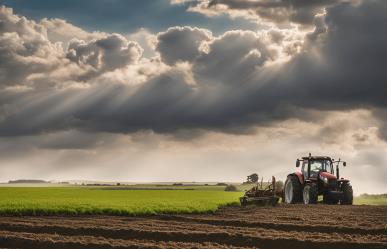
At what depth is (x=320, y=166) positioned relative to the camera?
1232 inches

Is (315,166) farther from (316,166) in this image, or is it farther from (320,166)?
(320,166)

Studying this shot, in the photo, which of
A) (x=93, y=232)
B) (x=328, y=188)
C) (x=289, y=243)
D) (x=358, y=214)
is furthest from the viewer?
(x=328, y=188)

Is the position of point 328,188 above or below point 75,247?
above

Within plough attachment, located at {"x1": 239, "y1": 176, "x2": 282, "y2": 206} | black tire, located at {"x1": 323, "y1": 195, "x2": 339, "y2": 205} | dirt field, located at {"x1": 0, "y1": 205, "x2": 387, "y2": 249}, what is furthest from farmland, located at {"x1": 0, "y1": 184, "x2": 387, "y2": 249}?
black tire, located at {"x1": 323, "y1": 195, "x2": 339, "y2": 205}

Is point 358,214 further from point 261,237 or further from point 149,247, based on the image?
point 149,247

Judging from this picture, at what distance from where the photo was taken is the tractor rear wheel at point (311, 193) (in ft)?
97.5

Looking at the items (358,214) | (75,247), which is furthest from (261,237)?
(358,214)

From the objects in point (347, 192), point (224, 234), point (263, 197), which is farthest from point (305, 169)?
point (224, 234)

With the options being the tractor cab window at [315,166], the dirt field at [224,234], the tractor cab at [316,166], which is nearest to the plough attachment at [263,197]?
the tractor cab at [316,166]

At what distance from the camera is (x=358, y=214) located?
929 inches

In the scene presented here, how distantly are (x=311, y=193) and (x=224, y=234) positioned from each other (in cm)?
1441

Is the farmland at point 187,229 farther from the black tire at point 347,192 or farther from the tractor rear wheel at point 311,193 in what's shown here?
the black tire at point 347,192

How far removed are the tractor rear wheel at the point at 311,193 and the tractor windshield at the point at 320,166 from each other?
4.21 feet

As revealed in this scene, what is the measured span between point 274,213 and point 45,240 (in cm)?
1198
